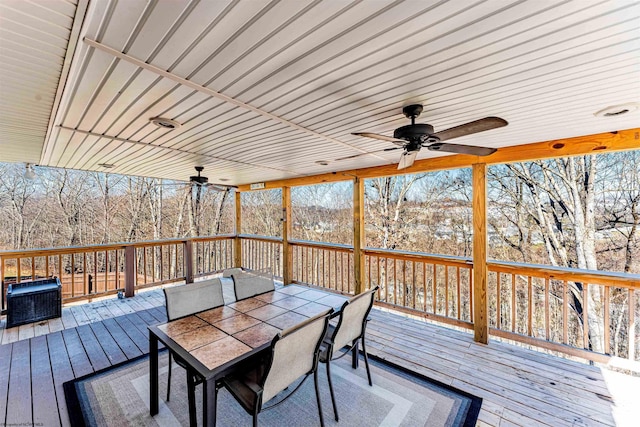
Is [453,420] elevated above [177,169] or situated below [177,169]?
below

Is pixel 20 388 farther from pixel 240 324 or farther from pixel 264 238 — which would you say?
pixel 264 238

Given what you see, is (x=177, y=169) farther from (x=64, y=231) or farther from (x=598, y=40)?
(x=64, y=231)

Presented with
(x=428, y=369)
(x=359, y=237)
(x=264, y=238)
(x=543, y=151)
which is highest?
(x=543, y=151)

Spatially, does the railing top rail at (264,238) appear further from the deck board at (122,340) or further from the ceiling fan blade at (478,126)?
the ceiling fan blade at (478,126)

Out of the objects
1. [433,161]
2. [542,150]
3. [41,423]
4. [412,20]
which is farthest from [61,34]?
[542,150]

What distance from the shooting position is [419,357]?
2.97m

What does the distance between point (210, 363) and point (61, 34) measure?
1.86 meters

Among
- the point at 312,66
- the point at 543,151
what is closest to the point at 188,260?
the point at 312,66

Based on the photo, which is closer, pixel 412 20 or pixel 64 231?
pixel 412 20

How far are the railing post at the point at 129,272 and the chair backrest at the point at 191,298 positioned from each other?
11.8ft

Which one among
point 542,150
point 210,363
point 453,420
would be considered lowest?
point 453,420

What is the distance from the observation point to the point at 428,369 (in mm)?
2732

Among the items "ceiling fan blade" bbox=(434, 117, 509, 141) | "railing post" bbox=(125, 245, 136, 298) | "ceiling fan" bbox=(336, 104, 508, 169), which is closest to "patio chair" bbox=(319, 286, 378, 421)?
"ceiling fan" bbox=(336, 104, 508, 169)

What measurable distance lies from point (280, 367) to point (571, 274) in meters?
3.34
